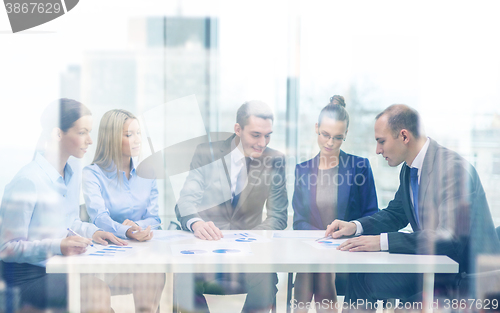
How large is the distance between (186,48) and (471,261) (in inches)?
78.6

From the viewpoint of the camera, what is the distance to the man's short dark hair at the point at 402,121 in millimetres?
1707

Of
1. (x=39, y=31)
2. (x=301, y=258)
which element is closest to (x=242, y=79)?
(x=39, y=31)

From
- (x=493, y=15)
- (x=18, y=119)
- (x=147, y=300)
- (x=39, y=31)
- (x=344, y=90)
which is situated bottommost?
(x=147, y=300)

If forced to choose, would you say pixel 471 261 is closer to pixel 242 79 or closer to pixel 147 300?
pixel 147 300

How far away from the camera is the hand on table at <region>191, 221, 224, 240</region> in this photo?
1571 mm

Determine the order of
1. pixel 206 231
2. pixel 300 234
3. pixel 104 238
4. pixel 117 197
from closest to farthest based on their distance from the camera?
1. pixel 104 238
2. pixel 206 231
3. pixel 300 234
4. pixel 117 197

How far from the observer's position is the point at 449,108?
222 centimetres

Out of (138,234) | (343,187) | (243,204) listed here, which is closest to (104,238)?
(138,234)

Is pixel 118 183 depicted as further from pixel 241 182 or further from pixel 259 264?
pixel 259 264

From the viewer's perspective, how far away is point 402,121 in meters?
1.72

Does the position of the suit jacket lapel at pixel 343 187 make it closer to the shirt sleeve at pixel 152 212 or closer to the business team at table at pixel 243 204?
the business team at table at pixel 243 204

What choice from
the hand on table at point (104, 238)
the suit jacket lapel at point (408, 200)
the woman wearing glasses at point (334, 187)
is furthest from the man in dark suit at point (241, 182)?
the suit jacket lapel at point (408, 200)

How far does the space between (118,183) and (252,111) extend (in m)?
0.87

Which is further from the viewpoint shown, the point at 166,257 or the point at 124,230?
the point at 124,230
